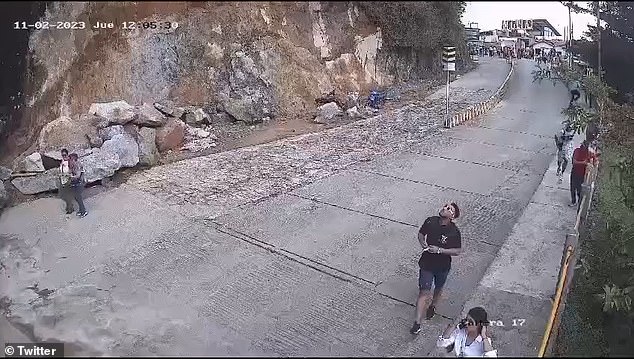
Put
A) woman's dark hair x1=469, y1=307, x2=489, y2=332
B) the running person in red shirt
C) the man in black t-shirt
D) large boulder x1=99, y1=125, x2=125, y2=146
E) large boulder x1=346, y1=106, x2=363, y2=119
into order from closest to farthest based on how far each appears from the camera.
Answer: woman's dark hair x1=469, y1=307, x2=489, y2=332 → the man in black t-shirt → the running person in red shirt → large boulder x1=99, y1=125, x2=125, y2=146 → large boulder x1=346, y1=106, x2=363, y2=119

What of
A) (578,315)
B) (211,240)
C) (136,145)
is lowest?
(578,315)

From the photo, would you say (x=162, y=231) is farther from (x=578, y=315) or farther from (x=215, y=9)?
(x=215, y=9)

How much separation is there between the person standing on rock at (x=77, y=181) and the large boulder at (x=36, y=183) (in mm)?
965

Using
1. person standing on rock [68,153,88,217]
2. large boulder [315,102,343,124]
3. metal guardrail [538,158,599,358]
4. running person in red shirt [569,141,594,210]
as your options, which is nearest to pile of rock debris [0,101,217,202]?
person standing on rock [68,153,88,217]

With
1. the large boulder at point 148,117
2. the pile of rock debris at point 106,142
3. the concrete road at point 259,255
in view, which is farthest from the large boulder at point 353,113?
the large boulder at point 148,117

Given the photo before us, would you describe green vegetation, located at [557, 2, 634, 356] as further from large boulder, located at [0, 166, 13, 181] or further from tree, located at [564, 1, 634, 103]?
large boulder, located at [0, 166, 13, 181]

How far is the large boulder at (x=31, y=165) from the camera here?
10.2m

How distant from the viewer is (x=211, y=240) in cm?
819

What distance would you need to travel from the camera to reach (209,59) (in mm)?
14945

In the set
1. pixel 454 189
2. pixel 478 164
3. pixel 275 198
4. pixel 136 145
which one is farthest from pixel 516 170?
pixel 136 145

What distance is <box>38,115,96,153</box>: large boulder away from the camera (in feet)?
35.8

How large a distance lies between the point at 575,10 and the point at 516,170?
3126 millimetres

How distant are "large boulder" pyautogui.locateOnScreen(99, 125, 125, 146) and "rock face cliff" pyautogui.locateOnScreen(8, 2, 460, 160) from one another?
34.5 inches

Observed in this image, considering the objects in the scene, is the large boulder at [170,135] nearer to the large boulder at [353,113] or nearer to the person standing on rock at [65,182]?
the person standing on rock at [65,182]
